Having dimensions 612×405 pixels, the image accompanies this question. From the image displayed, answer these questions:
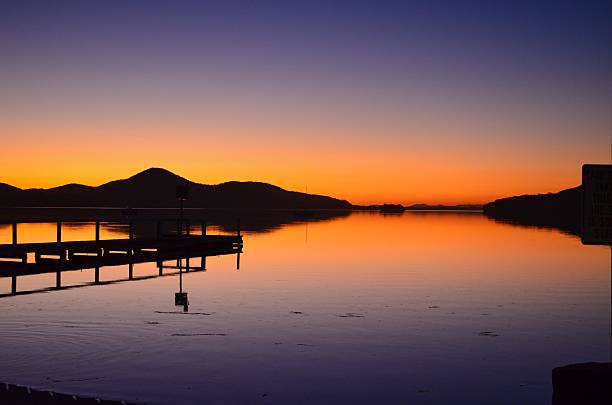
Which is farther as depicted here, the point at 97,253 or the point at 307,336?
the point at 97,253

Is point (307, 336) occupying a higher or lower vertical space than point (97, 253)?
lower

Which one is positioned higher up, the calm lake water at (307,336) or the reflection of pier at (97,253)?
the reflection of pier at (97,253)

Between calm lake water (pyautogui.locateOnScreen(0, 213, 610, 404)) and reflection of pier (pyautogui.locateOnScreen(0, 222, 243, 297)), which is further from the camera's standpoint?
reflection of pier (pyautogui.locateOnScreen(0, 222, 243, 297))

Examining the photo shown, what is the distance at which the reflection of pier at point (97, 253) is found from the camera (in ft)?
101

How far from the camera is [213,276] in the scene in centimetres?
3556

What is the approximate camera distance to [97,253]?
37.0m

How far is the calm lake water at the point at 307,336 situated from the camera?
1334 centimetres

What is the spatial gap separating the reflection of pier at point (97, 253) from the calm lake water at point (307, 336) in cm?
83

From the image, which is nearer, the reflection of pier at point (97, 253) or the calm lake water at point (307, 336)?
the calm lake water at point (307, 336)

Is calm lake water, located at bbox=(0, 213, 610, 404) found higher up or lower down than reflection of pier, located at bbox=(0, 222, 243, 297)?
lower down

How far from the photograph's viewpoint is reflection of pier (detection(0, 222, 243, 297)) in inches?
1213

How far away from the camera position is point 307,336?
19.0 m

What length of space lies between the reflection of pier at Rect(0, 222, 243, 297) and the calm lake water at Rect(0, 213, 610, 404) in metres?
0.83

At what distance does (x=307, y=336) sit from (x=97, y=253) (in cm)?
2158
